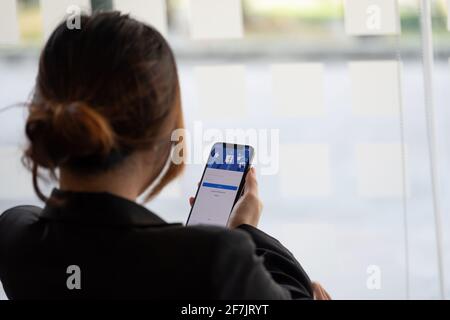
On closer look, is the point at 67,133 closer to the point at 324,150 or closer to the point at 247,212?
the point at 247,212

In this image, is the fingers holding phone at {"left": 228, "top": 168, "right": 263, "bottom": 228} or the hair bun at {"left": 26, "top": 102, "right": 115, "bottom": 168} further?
the fingers holding phone at {"left": 228, "top": 168, "right": 263, "bottom": 228}

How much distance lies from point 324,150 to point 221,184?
3.63ft

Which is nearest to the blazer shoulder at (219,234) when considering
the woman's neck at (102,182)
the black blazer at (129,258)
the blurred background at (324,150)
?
the black blazer at (129,258)

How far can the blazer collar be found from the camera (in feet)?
2.89

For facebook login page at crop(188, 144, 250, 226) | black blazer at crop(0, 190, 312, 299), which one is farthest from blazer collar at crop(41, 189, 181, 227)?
facebook login page at crop(188, 144, 250, 226)

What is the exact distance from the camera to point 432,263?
2.71 m

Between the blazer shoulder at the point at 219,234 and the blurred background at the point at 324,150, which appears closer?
the blazer shoulder at the point at 219,234

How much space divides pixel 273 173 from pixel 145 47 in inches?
62.2

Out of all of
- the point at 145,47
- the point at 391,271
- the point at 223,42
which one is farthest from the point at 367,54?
the point at 145,47

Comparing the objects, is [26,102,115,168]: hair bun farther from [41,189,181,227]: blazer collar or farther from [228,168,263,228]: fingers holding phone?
[228,168,263,228]: fingers holding phone

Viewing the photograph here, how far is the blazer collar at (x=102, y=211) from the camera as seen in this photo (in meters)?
0.88

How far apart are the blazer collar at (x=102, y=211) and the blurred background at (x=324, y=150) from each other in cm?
126

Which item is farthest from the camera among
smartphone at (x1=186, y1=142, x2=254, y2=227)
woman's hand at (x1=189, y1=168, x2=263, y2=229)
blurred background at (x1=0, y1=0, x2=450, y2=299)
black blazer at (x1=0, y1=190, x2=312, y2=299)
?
blurred background at (x1=0, y1=0, x2=450, y2=299)

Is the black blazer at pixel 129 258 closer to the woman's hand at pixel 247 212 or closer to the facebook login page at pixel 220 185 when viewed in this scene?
the woman's hand at pixel 247 212
